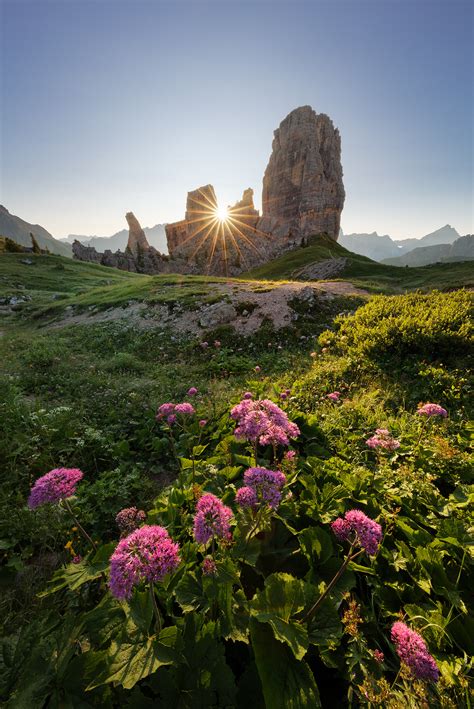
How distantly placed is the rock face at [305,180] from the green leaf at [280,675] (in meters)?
147

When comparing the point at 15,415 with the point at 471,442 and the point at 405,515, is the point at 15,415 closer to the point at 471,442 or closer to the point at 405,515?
the point at 405,515

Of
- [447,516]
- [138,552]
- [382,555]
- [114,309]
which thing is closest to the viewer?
[138,552]

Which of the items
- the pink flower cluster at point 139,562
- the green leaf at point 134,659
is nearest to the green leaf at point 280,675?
the green leaf at point 134,659

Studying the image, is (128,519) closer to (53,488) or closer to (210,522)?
(53,488)

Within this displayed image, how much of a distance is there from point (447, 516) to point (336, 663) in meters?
2.24

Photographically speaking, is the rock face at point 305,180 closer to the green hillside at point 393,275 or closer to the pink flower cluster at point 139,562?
the green hillside at point 393,275

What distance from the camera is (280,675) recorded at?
6.28 ft

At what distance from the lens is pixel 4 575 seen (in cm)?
372

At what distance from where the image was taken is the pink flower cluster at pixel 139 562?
204cm

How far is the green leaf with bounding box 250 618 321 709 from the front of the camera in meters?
1.81

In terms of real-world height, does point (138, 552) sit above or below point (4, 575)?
above

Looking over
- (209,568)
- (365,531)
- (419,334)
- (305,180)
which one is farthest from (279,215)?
(209,568)

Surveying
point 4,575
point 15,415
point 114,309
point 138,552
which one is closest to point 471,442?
point 138,552

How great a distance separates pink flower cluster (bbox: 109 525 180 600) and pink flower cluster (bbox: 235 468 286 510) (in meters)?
0.77
